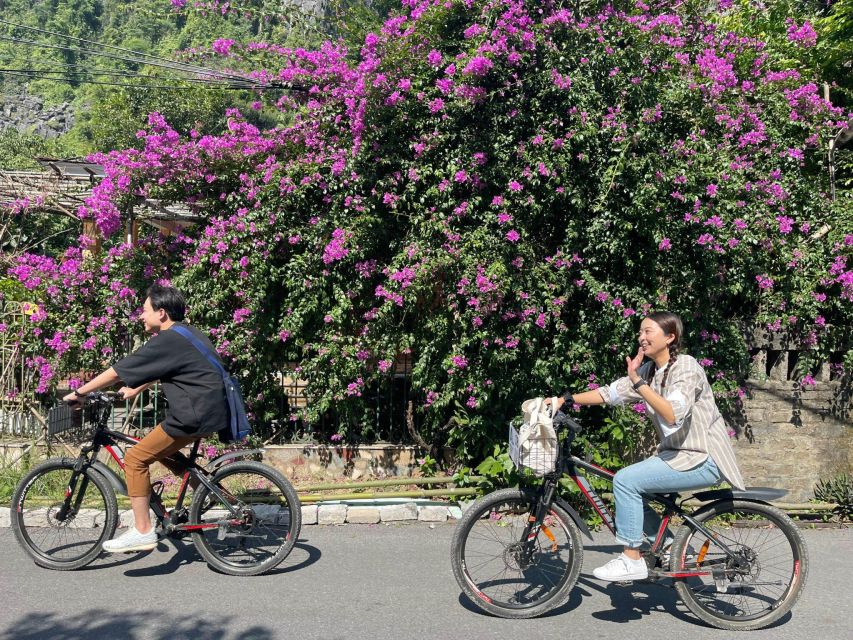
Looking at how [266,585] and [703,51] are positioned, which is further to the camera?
[703,51]

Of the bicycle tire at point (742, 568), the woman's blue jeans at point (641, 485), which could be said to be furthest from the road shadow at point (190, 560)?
the bicycle tire at point (742, 568)

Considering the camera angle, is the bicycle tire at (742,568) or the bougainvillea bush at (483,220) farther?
the bougainvillea bush at (483,220)

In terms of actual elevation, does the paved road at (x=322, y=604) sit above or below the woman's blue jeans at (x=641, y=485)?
below

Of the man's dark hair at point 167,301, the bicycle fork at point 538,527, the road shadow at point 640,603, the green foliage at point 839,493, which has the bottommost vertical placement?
the road shadow at point 640,603

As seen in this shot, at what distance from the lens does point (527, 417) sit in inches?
172

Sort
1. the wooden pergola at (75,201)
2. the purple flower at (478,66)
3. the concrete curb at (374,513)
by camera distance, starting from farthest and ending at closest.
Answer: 1. the wooden pergola at (75,201)
2. the purple flower at (478,66)
3. the concrete curb at (374,513)

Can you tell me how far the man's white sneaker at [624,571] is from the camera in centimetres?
423

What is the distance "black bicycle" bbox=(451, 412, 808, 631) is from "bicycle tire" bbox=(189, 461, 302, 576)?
1.31m

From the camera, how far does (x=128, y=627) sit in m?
4.20

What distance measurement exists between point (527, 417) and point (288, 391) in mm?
4137

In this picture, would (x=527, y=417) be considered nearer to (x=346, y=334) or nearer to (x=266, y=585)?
(x=266, y=585)

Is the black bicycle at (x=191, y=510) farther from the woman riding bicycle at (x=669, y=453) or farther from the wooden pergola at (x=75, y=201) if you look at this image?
the wooden pergola at (x=75, y=201)

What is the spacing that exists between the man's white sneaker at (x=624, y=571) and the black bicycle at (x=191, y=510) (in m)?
2.04

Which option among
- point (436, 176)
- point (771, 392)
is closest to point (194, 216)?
point (436, 176)
